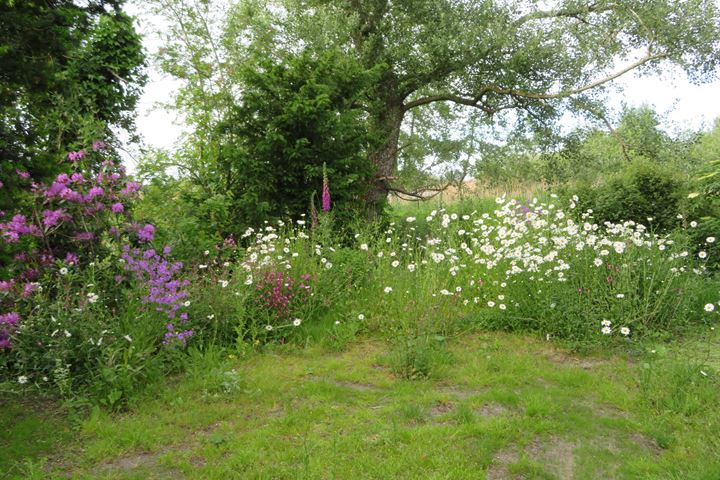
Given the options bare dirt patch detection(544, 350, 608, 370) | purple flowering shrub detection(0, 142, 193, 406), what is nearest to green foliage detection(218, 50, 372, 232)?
purple flowering shrub detection(0, 142, 193, 406)

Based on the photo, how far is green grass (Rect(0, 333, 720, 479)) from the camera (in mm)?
2953

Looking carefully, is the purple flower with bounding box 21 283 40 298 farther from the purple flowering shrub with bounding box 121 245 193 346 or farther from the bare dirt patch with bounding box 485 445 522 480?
the bare dirt patch with bounding box 485 445 522 480

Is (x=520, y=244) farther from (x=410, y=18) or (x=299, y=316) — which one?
(x=410, y=18)

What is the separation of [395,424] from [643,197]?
653 centimetres

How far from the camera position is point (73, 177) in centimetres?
441

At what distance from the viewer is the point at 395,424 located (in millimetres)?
3348

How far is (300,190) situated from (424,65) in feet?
12.3

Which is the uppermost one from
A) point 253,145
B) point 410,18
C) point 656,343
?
point 410,18

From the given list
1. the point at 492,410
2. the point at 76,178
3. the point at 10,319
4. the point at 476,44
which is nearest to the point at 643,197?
the point at 476,44

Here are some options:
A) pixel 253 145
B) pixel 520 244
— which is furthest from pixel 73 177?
pixel 520 244

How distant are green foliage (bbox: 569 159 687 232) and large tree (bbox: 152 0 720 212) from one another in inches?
107

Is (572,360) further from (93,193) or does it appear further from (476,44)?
(476,44)

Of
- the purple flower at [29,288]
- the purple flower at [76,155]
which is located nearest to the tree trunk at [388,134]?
the purple flower at [76,155]

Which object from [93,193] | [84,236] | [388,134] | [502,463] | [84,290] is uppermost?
[388,134]
